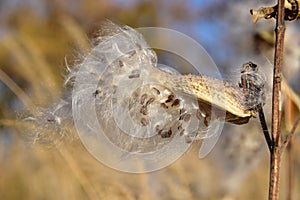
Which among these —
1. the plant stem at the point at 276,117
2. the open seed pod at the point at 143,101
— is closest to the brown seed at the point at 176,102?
the open seed pod at the point at 143,101

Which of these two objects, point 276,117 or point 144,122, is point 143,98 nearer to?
point 144,122

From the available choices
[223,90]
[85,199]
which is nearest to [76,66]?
[223,90]

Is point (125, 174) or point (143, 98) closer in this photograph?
point (143, 98)

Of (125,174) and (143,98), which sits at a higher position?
(125,174)

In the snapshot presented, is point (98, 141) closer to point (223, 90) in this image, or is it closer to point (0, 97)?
point (223, 90)

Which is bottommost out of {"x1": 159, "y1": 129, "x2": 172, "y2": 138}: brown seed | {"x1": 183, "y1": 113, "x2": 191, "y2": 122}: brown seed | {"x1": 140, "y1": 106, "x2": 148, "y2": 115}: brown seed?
{"x1": 159, "y1": 129, "x2": 172, "y2": 138}: brown seed

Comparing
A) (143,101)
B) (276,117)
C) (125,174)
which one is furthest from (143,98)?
(125,174)

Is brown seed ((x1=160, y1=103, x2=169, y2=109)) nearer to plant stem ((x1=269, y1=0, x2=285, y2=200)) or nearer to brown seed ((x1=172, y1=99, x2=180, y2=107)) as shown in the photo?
brown seed ((x1=172, y1=99, x2=180, y2=107))

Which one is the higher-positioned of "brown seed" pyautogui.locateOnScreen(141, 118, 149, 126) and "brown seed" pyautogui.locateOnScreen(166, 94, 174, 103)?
"brown seed" pyautogui.locateOnScreen(166, 94, 174, 103)

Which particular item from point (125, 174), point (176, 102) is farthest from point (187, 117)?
point (125, 174)

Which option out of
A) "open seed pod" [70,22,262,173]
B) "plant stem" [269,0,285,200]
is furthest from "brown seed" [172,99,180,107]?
"plant stem" [269,0,285,200]

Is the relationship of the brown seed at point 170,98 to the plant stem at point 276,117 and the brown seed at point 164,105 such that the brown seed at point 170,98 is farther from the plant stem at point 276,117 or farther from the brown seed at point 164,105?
the plant stem at point 276,117
